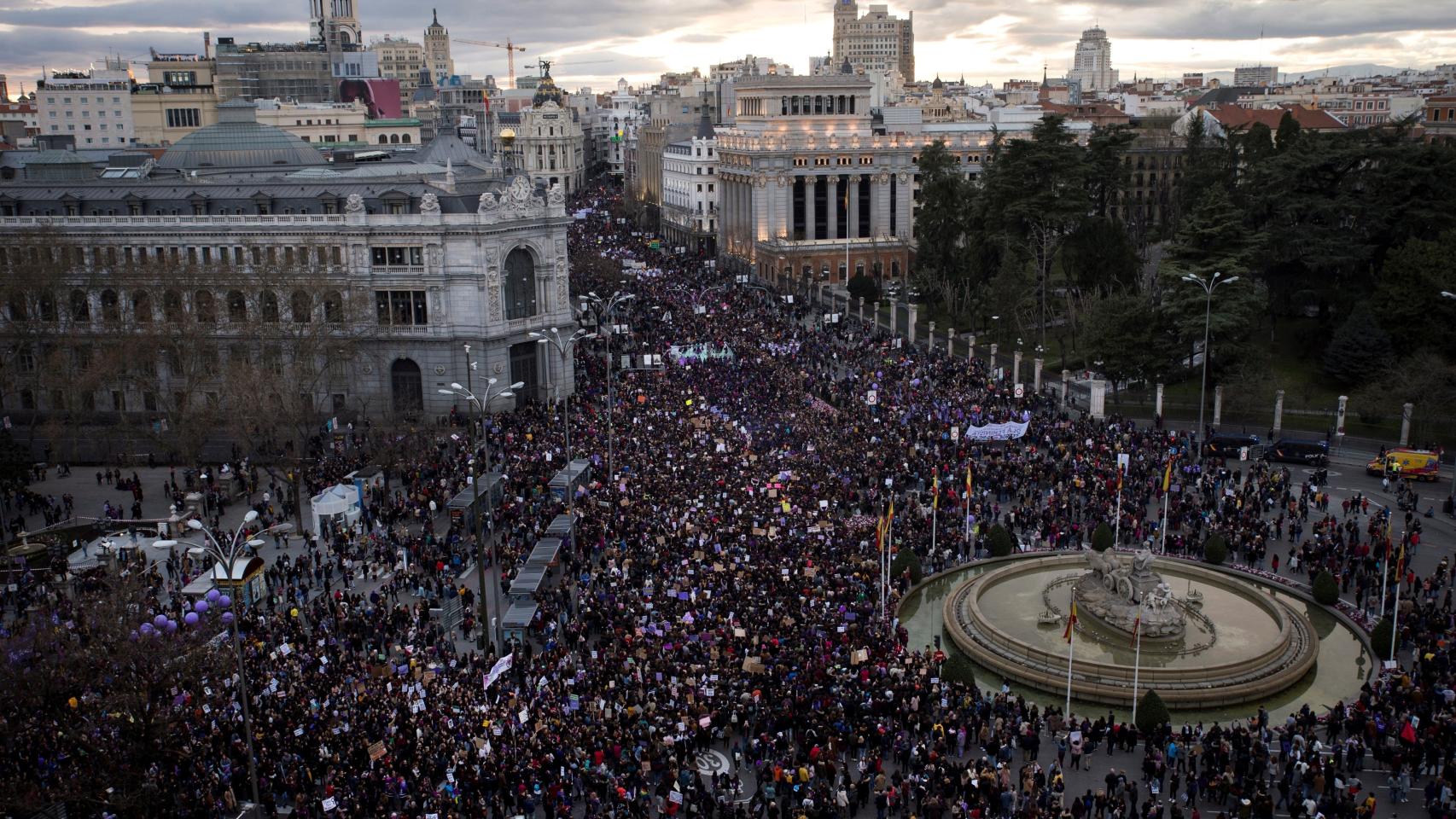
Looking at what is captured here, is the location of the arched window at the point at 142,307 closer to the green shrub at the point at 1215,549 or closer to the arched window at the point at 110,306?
the arched window at the point at 110,306

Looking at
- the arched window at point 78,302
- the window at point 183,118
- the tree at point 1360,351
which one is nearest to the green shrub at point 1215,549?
the tree at point 1360,351

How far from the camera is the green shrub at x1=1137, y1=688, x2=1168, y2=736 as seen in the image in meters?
26.6

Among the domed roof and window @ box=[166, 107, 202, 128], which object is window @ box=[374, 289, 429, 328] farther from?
window @ box=[166, 107, 202, 128]

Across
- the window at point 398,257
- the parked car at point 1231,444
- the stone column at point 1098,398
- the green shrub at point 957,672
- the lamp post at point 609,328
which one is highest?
the window at point 398,257

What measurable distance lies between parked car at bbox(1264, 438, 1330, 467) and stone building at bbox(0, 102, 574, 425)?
103 feet

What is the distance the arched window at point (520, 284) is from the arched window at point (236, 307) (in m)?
12.1

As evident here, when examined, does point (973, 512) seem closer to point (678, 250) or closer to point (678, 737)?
point (678, 737)

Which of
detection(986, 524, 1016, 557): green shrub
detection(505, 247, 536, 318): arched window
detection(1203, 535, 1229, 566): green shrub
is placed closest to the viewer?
detection(1203, 535, 1229, 566): green shrub

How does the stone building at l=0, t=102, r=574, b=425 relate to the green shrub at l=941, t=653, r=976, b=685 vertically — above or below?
above

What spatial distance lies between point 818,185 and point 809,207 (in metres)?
2.85

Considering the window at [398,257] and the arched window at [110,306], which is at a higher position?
the window at [398,257]

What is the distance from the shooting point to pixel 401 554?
37.9m

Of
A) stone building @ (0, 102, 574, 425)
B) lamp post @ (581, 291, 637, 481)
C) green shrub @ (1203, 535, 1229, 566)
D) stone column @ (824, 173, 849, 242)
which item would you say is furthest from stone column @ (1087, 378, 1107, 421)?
stone column @ (824, 173, 849, 242)

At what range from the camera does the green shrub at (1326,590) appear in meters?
33.7
